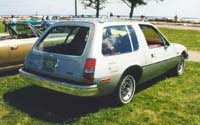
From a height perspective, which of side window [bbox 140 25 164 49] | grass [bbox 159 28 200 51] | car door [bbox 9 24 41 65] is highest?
side window [bbox 140 25 164 49]

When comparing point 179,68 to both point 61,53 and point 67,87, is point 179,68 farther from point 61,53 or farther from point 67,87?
point 67,87

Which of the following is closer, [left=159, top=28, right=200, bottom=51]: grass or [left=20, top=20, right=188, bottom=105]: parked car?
[left=20, top=20, right=188, bottom=105]: parked car

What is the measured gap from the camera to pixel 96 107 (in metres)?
5.82

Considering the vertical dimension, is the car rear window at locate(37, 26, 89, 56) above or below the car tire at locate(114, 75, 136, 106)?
above

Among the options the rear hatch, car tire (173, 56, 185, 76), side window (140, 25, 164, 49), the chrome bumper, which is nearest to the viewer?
the chrome bumper

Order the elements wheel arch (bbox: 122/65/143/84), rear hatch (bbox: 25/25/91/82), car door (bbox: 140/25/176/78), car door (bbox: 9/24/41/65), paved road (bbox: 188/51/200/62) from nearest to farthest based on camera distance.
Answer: rear hatch (bbox: 25/25/91/82)
wheel arch (bbox: 122/65/143/84)
car door (bbox: 140/25/176/78)
car door (bbox: 9/24/41/65)
paved road (bbox: 188/51/200/62)

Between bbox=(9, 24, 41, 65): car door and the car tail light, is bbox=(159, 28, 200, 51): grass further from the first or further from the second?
the car tail light

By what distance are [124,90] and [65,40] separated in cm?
162

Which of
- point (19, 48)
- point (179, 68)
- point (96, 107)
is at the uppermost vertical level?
point (19, 48)

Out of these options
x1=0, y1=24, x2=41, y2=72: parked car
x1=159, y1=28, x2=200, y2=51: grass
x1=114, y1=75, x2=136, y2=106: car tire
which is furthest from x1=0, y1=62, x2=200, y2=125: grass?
x1=159, y1=28, x2=200, y2=51: grass

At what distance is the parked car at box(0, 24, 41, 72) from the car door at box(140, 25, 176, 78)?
11.0ft

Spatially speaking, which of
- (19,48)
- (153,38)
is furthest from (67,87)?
(19,48)

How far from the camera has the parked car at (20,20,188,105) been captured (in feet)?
16.7

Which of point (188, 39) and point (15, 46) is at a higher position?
point (15, 46)
